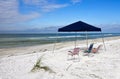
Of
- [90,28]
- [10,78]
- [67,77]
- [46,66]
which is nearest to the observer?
[67,77]

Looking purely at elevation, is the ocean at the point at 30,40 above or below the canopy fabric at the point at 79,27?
below

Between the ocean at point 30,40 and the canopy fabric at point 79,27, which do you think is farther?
the ocean at point 30,40

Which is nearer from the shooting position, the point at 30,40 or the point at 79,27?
the point at 79,27

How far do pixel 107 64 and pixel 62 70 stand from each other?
180cm

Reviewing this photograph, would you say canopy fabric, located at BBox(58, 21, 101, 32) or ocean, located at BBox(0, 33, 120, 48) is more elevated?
canopy fabric, located at BBox(58, 21, 101, 32)

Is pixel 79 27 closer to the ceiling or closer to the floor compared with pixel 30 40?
closer to the ceiling

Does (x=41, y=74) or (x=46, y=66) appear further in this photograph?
(x=46, y=66)

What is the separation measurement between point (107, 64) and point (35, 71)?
8.88ft

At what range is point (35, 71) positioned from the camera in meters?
6.59

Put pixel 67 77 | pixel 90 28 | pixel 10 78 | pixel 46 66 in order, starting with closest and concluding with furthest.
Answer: pixel 67 77 → pixel 10 78 → pixel 46 66 → pixel 90 28

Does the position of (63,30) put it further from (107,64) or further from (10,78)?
(10,78)

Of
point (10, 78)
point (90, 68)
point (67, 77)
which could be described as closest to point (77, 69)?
→ point (90, 68)

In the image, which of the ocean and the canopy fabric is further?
the ocean

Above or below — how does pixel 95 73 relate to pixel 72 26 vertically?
below
